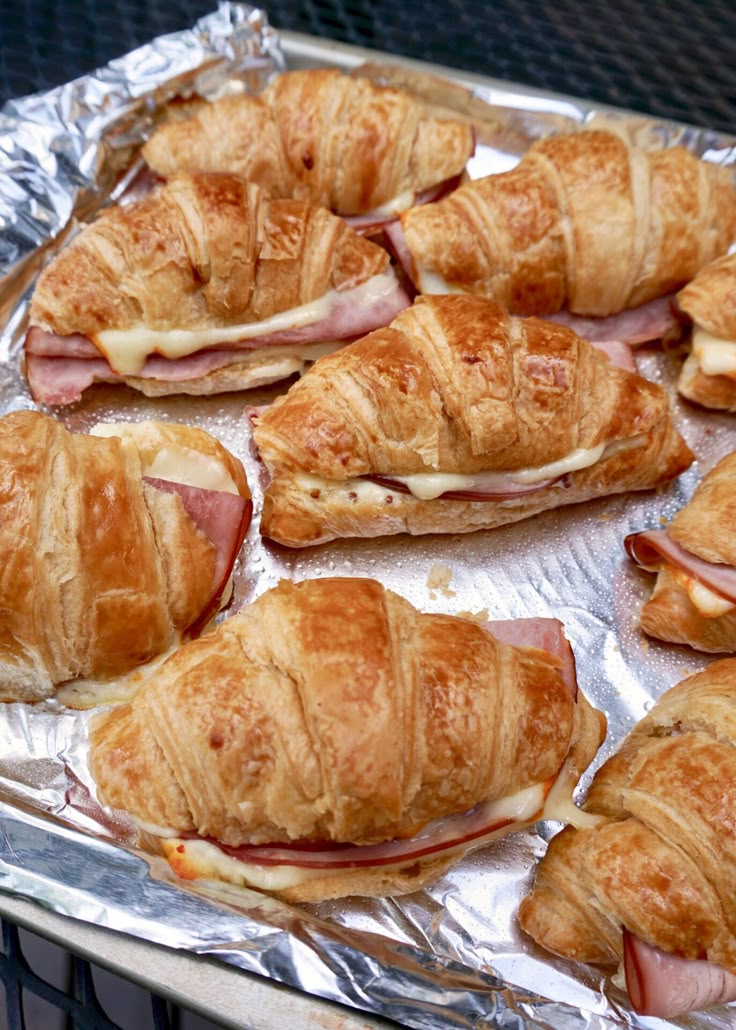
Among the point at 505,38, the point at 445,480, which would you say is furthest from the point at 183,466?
the point at 505,38

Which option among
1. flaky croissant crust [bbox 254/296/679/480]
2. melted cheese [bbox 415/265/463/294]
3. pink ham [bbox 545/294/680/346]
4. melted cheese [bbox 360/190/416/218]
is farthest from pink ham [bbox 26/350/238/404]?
pink ham [bbox 545/294/680/346]

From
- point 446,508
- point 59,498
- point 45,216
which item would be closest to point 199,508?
point 59,498

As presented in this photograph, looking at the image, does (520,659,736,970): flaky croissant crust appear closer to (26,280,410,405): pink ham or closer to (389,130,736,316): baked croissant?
(389,130,736,316): baked croissant

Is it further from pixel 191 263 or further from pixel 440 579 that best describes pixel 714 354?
pixel 191 263

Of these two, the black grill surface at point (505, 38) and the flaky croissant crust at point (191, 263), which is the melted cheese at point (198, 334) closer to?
the flaky croissant crust at point (191, 263)

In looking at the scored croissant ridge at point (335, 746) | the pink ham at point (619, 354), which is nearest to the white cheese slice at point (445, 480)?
the pink ham at point (619, 354)

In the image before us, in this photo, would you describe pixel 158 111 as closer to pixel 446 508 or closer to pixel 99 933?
pixel 446 508
